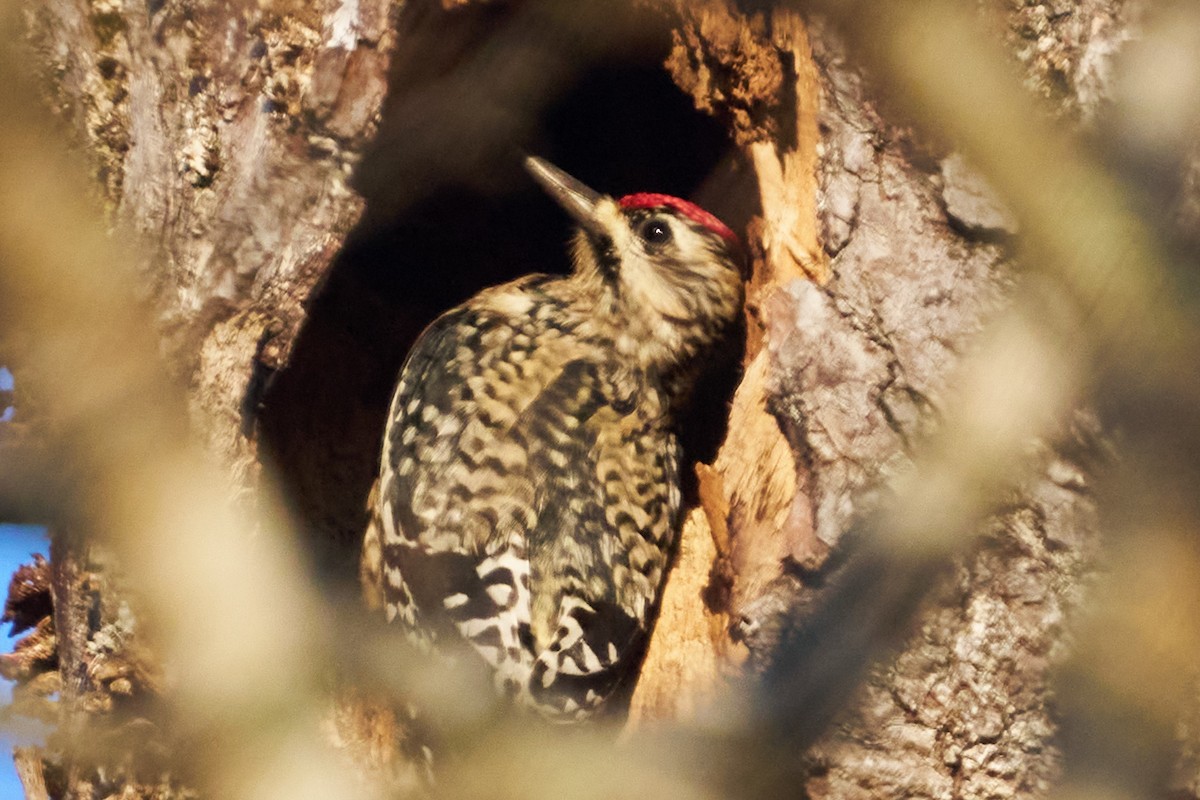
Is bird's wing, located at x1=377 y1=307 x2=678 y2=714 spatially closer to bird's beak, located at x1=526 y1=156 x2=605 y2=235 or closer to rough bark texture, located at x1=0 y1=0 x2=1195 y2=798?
rough bark texture, located at x1=0 y1=0 x2=1195 y2=798

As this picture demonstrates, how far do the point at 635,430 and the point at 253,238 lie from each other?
1066 millimetres

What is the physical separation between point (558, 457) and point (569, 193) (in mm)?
864

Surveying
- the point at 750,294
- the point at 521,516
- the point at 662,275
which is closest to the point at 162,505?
the point at 521,516

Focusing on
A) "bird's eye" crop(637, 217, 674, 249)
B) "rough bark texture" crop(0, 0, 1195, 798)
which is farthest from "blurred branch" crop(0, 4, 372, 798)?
"bird's eye" crop(637, 217, 674, 249)

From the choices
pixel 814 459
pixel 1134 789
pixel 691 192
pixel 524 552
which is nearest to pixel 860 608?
pixel 814 459

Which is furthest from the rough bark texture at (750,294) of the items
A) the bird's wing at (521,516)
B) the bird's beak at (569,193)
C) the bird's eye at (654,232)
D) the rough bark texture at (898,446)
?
the bird's eye at (654,232)

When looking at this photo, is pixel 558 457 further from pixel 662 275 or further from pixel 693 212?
pixel 693 212

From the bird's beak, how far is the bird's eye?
116mm

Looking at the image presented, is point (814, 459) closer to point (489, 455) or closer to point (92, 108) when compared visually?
point (489, 455)

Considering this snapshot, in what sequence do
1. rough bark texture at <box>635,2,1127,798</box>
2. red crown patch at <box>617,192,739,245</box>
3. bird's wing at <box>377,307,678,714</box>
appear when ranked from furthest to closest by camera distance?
red crown patch at <box>617,192,739,245</box>
bird's wing at <box>377,307,678,714</box>
rough bark texture at <box>635,2,1127,798</box>

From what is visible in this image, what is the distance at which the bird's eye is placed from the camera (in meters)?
3.14

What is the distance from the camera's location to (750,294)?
2682mm

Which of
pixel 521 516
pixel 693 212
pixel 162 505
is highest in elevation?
pixel 693 212

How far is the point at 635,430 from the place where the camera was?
2.91m
